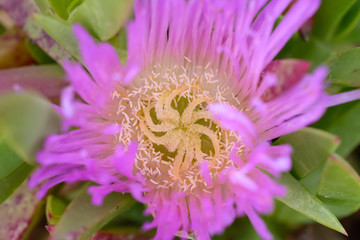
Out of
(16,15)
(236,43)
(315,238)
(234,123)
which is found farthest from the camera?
(315,238)

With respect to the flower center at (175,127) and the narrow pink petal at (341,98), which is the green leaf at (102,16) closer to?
the flower center at (175,127)

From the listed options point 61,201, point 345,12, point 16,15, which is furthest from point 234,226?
point 16,15

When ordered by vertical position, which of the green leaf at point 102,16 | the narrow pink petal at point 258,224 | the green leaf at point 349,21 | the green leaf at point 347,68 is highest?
the green leaf at point 349,21

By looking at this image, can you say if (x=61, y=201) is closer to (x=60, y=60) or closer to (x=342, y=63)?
(x=60, y=60)

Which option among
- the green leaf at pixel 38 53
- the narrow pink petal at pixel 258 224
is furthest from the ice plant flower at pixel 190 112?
the green leaf at pixel 38 53

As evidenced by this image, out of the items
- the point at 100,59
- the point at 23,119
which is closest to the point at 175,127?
the point at 100,59

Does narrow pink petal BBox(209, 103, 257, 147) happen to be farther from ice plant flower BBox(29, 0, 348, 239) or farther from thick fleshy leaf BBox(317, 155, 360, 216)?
thick fleshy leaf BBox(317, 155, 360, 216)

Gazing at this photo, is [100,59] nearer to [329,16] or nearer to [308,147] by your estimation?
[308,147]
